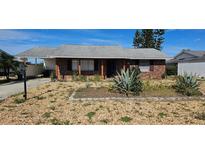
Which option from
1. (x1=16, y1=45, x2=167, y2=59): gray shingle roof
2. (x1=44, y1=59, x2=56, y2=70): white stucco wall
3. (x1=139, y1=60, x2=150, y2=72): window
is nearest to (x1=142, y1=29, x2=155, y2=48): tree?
(x1=16, y1=45, x2=167, y2=59): gray shingle roof

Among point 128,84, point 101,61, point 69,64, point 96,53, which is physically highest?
point 96,53

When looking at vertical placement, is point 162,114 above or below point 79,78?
below

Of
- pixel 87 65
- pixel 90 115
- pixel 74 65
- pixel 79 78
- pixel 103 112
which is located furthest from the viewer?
pixel 87 65

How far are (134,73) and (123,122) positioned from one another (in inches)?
179

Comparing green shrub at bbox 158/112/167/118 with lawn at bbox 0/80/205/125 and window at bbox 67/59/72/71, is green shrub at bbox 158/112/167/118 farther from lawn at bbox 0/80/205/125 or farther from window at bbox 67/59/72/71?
window at bbox 67/59/72/71

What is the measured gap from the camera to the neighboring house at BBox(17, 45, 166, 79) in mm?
18859

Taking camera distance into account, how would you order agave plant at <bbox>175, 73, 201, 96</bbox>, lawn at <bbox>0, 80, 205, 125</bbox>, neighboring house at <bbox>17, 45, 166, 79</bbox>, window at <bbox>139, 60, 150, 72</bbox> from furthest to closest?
1. window at <bbox>139, 60, 150, 72</bbox>
2. neighboring house at <bbox>17, 45, 166, 79</bbox>
3. agave plant at <bbox>175, 73, 201, 96</bbox>
4. lawn at <bbox>0, 80, 205, 125</bbox>

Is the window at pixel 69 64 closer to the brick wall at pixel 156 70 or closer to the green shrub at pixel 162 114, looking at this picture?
the brick wall at pixel 156 70

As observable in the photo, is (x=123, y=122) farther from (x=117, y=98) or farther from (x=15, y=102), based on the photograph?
(x=15, y=102)

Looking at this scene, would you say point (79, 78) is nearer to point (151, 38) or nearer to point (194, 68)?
point (194, 68)

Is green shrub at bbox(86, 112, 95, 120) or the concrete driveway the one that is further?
the concrete driveway

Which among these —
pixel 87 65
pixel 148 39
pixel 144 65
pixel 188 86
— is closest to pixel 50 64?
pixel 87 65

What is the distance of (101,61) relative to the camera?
62.8 ft

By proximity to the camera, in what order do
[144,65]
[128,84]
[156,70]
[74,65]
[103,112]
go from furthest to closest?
1. [156,70]
2. [144,65]
3. [74,65]
4. [128,84]
5. [103,112]
